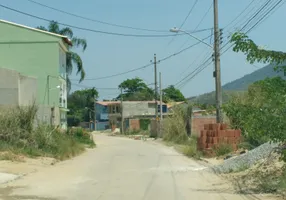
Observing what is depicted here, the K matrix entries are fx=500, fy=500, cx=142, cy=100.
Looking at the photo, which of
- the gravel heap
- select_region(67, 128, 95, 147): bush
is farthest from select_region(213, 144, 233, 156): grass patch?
select_region(67, 128, 95, 147): bush

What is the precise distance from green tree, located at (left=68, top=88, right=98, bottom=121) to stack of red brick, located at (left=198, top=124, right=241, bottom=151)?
84930 mm

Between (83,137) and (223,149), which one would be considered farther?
(83,137)

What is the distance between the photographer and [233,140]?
27500 millimetres

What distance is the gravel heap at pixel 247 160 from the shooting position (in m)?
18.1

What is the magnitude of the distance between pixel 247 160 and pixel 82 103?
102720mm

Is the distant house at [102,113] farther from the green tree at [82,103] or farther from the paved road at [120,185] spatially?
the paved road at [120,185]

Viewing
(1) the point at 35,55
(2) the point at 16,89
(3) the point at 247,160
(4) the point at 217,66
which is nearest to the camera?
(3) the point at 247,160

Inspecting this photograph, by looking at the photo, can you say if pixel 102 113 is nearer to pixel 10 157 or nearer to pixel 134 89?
pixel 134 89

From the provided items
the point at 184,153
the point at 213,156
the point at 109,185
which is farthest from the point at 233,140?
the point at 109,185

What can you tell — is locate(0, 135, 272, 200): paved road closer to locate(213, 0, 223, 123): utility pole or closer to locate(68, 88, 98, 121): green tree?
locate(213, 0, 223, 123): utility pole

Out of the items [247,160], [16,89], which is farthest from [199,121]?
[247,160]

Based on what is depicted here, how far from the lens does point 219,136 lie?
27562 mm

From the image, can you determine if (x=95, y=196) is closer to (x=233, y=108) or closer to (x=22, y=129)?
(x=233, y=108)

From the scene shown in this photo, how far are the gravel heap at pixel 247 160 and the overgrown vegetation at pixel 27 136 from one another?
35.0 ft
